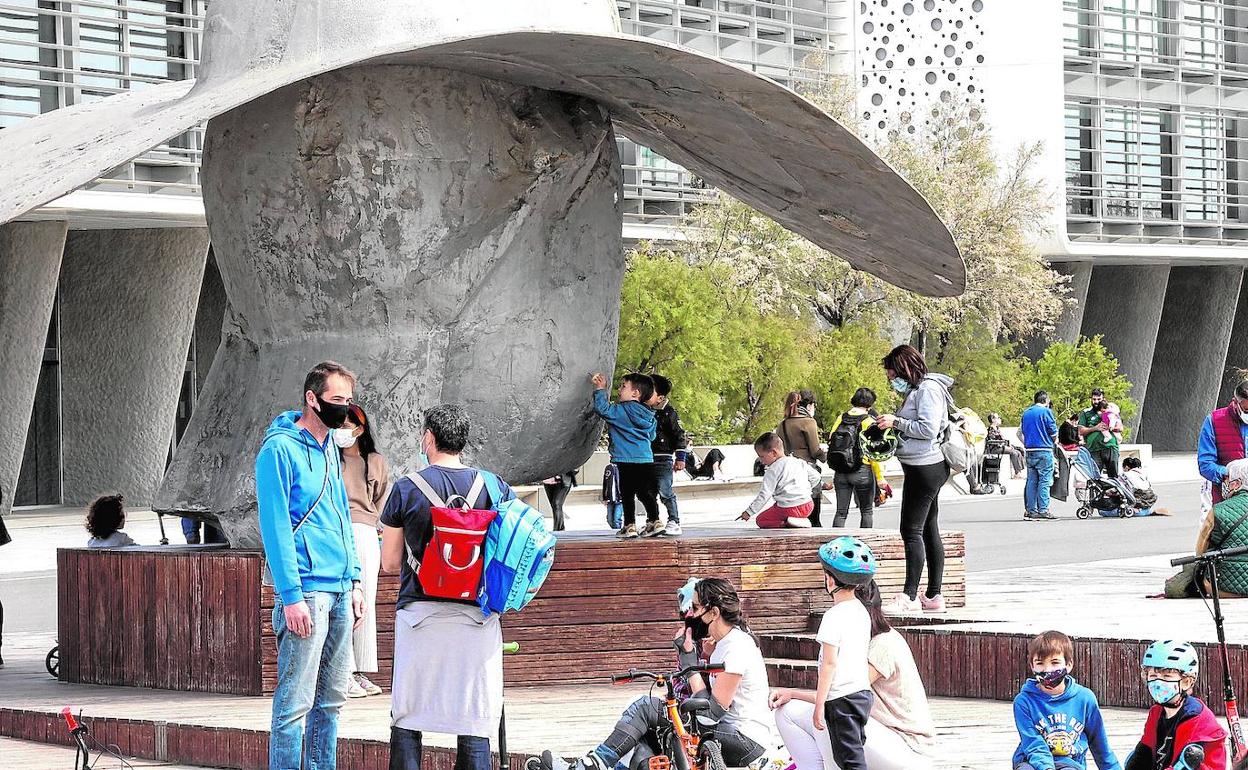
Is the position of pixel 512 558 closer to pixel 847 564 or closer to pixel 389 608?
pixel 847 564

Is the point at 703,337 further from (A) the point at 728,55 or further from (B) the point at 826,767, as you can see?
(B) the point at 826,767

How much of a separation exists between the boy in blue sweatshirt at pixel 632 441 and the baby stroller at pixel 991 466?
2158cm

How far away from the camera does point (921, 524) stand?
1113 cm

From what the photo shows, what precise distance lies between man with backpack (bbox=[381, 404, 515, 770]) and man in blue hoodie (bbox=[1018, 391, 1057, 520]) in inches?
745

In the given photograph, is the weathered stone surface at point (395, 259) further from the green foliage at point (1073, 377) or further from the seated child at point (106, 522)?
the green foliage at point (1073, 377)

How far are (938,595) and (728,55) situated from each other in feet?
108

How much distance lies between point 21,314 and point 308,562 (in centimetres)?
2533

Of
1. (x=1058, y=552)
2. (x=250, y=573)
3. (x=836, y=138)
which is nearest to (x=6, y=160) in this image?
(x=250, y=573)

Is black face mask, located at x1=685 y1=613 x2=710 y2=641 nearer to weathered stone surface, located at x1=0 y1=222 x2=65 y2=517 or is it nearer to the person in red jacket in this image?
the person in red jacket

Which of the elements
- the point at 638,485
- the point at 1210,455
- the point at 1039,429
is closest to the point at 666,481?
the point at 638,485

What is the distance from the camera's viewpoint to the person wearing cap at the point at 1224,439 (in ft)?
41.2

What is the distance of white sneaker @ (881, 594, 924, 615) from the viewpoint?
36.6 feet

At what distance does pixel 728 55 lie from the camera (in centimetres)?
4312

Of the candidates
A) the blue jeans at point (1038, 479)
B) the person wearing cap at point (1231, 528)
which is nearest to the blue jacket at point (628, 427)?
the person wearing cap at point (1231, 528)
